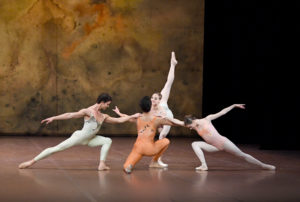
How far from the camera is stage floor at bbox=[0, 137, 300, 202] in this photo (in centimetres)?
495

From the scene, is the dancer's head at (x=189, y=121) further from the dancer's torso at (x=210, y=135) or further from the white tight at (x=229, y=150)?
the white tight at (x=229, y=150)

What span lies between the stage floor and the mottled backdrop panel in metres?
3.46

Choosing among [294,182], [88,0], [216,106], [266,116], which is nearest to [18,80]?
[88,0]

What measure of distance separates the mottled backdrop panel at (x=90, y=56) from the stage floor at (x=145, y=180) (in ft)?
11.4

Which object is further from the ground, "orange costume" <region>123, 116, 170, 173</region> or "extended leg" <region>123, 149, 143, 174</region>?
"orange costume" <region>123, 116, 170, 173</region>

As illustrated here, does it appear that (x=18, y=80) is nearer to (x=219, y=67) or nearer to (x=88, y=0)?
(x=88, y=0)

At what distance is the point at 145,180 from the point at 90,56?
6866mm

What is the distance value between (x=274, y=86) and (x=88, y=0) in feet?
16.1

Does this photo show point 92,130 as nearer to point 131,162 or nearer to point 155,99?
point 131,162

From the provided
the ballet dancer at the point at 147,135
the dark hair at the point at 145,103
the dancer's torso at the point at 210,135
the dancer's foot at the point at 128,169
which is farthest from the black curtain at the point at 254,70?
the dancer's foot at the point at 128,169

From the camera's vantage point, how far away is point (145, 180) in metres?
5.89

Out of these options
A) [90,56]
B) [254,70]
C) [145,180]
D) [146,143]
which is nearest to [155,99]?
[146,143]

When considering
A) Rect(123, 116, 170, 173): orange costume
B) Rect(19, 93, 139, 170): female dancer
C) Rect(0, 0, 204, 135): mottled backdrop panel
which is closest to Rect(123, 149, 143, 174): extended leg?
Rect(123, 116, 170, 173): orange costume

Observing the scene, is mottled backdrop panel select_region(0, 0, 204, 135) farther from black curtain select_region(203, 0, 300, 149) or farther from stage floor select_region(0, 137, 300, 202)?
stage floor select_region(0, 137, 300, 202)
